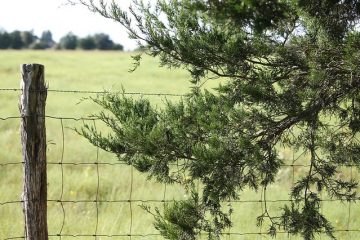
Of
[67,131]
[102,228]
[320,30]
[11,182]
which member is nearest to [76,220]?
[102,228]

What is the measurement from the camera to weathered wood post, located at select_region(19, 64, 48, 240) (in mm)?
3312

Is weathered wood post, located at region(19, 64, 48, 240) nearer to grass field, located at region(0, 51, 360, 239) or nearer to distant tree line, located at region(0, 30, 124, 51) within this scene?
grass field, located at region(0, 51, 360, 239)

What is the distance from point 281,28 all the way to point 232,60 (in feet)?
1.33

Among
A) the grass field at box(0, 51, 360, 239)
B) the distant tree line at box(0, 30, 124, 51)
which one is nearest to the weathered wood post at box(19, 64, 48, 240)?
the grass field at box(0, 51, 360, 239)

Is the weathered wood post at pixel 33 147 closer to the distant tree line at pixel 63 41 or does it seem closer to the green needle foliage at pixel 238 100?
the green needle foliage at pixel 238 100

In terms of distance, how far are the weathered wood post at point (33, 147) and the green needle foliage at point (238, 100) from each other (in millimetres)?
305

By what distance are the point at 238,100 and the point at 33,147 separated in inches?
48.2

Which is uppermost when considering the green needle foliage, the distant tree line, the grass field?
the distant tree line

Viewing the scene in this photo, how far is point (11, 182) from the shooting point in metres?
6.51

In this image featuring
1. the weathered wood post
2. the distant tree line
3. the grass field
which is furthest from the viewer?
the distant tree line

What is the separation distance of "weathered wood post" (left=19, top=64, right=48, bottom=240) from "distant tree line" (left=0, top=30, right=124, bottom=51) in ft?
209

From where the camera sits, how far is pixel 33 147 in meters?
3.32

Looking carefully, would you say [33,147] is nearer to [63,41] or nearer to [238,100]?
[238,100]

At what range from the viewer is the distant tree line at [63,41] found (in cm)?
6462
